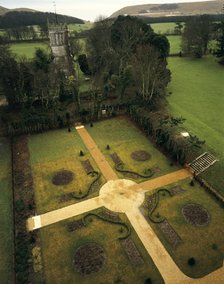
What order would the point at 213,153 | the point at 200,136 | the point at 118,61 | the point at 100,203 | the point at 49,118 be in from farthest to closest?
the point at 118,61 → the point at 49,118 → the point at 200,136 → the point at 213,153 → the point at 100,203

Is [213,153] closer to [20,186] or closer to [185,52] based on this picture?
[20,186]

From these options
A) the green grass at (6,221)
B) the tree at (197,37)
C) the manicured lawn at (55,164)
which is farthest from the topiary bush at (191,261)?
the tree at (197,37)

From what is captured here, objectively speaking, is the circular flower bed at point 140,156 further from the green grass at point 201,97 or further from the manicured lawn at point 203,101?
the green grass at point 201,97

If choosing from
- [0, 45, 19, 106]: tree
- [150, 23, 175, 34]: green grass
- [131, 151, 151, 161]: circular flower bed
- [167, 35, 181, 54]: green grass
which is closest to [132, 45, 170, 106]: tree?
[131, 151, 151, 161]: circular flower bed

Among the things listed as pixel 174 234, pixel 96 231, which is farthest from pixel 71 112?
pixel 174 234

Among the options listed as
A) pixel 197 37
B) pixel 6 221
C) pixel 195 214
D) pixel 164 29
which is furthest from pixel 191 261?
pixel 164 29

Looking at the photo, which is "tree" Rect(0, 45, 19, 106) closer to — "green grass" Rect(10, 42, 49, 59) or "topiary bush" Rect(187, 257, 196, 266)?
"topiary bush" Rect(187, 257, 196, 266)
